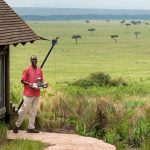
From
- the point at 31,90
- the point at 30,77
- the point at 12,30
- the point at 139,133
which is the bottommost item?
the point at 139,133

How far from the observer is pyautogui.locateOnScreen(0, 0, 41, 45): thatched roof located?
615 inches

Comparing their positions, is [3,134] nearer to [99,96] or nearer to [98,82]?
[99,96]

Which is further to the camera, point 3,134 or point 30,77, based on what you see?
point 30,77

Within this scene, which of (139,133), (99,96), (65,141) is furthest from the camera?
(99,96)

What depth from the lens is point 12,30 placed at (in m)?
16.2

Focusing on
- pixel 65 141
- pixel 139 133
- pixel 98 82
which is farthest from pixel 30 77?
pixel 98 82

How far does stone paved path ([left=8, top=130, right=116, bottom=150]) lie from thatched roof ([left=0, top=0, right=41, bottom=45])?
2.33 m

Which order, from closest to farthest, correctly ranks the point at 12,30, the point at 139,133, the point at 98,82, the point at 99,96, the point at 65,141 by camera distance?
the point at 65,141 → the point at 139,133 → the point at 12,30 → the point at 99,96 → the point at 98,82

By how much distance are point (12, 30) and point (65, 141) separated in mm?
3661

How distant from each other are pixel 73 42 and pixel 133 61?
26935 millimetres

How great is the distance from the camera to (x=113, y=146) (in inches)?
542

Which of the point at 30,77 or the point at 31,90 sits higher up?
the point at 30,77

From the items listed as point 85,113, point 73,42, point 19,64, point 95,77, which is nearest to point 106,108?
point 85,113

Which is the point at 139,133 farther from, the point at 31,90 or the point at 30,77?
the point at 30,77
